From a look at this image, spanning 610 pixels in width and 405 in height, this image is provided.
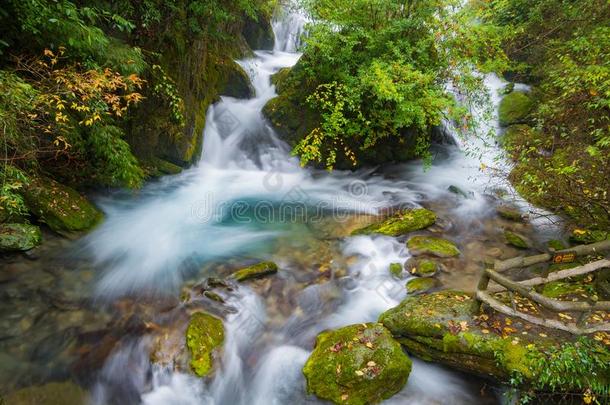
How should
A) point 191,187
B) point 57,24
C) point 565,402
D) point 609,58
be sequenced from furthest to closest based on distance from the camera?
point 191,187 < point 609,58 < point 57,24 < point 565,402

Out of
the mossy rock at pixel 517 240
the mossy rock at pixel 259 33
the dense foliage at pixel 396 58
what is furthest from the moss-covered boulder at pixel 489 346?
the mossy rock at pixel 259 33

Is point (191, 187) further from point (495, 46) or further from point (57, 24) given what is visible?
point (495, 46)

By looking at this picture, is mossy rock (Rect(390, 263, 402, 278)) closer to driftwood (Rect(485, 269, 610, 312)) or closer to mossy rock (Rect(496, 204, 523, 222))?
driftwood (Rect(485, 269, 610, 312))

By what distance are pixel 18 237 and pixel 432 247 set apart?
21.5 ft

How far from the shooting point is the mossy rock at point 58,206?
18.3 feet

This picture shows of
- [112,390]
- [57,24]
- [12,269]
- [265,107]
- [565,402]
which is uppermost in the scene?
[57,24]

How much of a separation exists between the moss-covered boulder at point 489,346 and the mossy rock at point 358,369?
0.35 meters

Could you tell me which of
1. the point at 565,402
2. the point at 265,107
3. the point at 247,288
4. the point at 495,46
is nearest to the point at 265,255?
the point at 247,288

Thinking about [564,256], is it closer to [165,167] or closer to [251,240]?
[251,240]

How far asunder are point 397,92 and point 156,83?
188 inches

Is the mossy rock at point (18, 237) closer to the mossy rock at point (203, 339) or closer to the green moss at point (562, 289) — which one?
the mossy rock at point (203, 339)

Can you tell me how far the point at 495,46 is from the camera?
7562 millimetres

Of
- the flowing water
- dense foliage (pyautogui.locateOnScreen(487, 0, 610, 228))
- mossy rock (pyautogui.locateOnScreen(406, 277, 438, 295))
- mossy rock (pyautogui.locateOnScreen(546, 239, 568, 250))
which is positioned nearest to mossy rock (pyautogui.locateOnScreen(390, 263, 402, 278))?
the flowing water

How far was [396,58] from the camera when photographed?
26.2 ft
